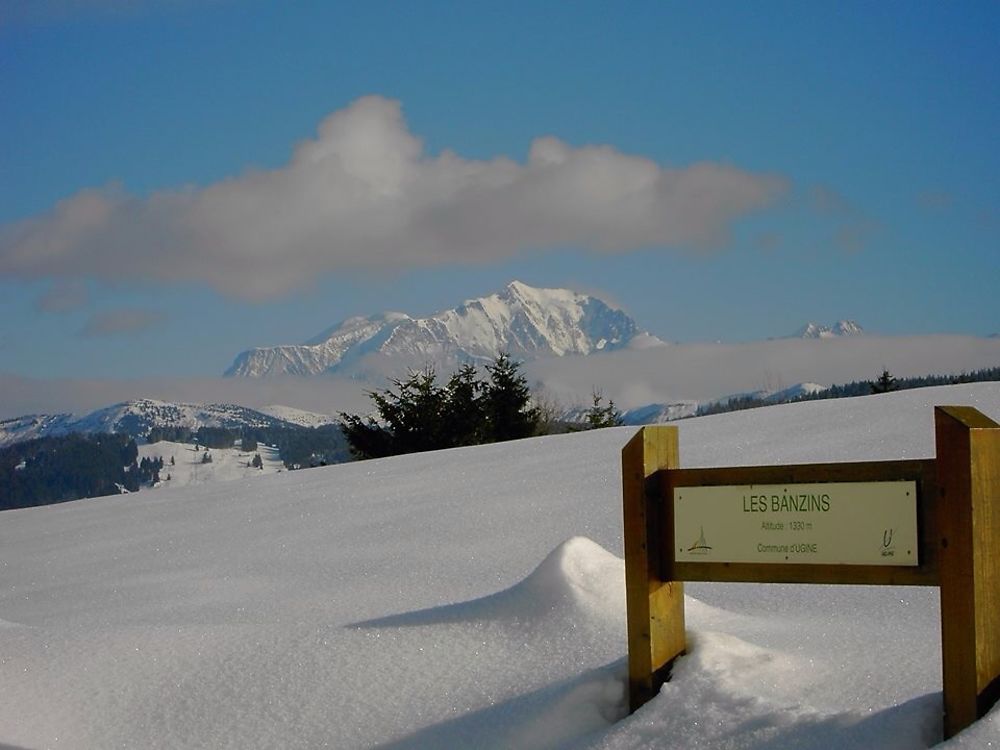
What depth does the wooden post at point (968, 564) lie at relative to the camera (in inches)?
151

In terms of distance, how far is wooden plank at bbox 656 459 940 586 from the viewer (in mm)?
4078

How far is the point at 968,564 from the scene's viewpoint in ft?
12.8

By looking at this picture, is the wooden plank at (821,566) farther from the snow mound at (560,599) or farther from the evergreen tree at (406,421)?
the evergreen tree at (406,421)

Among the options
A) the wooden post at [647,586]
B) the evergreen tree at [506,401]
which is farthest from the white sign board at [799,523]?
the evergreen tree at [506,401]

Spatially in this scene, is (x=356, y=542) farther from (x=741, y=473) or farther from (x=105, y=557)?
(x=741, y=473)

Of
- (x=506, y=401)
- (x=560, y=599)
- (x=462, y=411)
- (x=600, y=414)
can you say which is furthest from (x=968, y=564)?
(x=600, y=414)

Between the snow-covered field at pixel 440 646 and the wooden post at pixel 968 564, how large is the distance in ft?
0.58

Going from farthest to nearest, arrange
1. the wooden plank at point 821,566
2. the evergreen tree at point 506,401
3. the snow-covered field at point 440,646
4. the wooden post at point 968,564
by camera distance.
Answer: the evergreen tree at point 506,401 → the snow-covered field at point 440,646 → the wooden plank at point 821,566 → the wooden post at point 968,564

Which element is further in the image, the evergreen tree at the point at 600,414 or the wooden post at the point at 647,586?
the evergreen tree at the point at 600,414

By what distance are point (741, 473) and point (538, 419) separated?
2899 cm

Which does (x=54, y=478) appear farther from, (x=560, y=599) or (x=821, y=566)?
(x=821, y=566)

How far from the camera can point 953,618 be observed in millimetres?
3896

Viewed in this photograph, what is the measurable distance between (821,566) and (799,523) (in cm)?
19

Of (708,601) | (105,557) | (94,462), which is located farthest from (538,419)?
(94,462)
